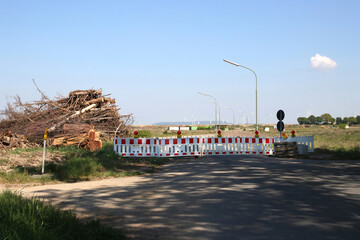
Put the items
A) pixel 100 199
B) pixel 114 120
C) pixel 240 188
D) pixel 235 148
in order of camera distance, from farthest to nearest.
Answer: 1. pixel 114 120
2. pixel 235 148
3. pixel 240 188
4. pixel 100 199

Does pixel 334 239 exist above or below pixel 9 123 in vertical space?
below

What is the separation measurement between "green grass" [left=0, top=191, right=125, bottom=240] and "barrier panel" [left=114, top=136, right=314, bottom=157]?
50.8 feet

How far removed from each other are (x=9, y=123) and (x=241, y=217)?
28.1 metres

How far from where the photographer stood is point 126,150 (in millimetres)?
22094

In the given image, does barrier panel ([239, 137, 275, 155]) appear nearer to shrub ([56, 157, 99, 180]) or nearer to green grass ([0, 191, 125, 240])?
shrub ([56, 157, 99, 180])

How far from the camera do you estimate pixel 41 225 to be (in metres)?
5.00

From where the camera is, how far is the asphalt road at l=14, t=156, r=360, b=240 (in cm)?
579

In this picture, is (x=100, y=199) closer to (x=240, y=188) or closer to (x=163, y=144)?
(x=240, y=188)

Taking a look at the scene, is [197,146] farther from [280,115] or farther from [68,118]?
[68,118]

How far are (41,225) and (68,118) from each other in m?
23.8

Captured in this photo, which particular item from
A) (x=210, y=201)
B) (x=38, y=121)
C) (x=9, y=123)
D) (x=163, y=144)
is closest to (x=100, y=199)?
(x=210, y=201)

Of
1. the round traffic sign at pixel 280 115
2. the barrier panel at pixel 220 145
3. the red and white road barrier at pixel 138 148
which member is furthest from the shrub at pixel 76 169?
the round traffic sign at pixel 280 115

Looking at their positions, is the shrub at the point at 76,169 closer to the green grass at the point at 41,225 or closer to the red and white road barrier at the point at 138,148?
the green grass at the point at 41,225

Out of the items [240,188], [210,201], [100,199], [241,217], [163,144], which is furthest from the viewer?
[163,144]
